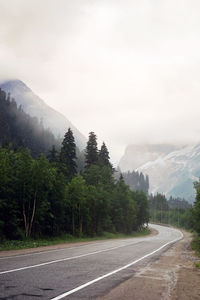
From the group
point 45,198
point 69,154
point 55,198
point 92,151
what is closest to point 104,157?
point 92,151

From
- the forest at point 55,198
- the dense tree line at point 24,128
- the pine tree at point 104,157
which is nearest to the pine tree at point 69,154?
the forest at point 55,198

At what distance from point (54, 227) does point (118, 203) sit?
91.8 ft

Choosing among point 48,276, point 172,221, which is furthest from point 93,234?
point 172,221

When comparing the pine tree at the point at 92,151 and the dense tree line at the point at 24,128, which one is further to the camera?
the dense tree line at the point at 24,128

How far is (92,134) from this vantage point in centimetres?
6825

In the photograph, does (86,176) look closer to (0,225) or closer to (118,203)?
(118,203)

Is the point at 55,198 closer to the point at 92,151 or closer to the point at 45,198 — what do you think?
the point at 45,198

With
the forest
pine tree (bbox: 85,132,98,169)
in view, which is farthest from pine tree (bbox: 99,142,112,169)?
pine tree (bbox: 85,132,98,169)

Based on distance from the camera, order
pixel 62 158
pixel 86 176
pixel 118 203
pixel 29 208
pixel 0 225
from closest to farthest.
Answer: pixel 0 225 < pixel 29 208 < pixel 62 158 < pixel 86 176 < pixel 118 203

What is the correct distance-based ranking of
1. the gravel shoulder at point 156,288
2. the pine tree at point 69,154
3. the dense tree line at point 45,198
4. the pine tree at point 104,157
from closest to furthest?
the gravel shoulder at point 156,288 → the dense tree line at point 45,198 → the pine tree at point 69,154 → the pine tree at point 104,157

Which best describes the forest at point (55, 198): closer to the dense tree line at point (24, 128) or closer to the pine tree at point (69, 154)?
the pine tree at point (69, 154)

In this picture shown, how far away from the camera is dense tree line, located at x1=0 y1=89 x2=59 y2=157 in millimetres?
150800

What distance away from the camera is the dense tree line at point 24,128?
151 meters

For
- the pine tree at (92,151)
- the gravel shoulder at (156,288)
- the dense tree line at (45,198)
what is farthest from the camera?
the pine tree at (92,151)
